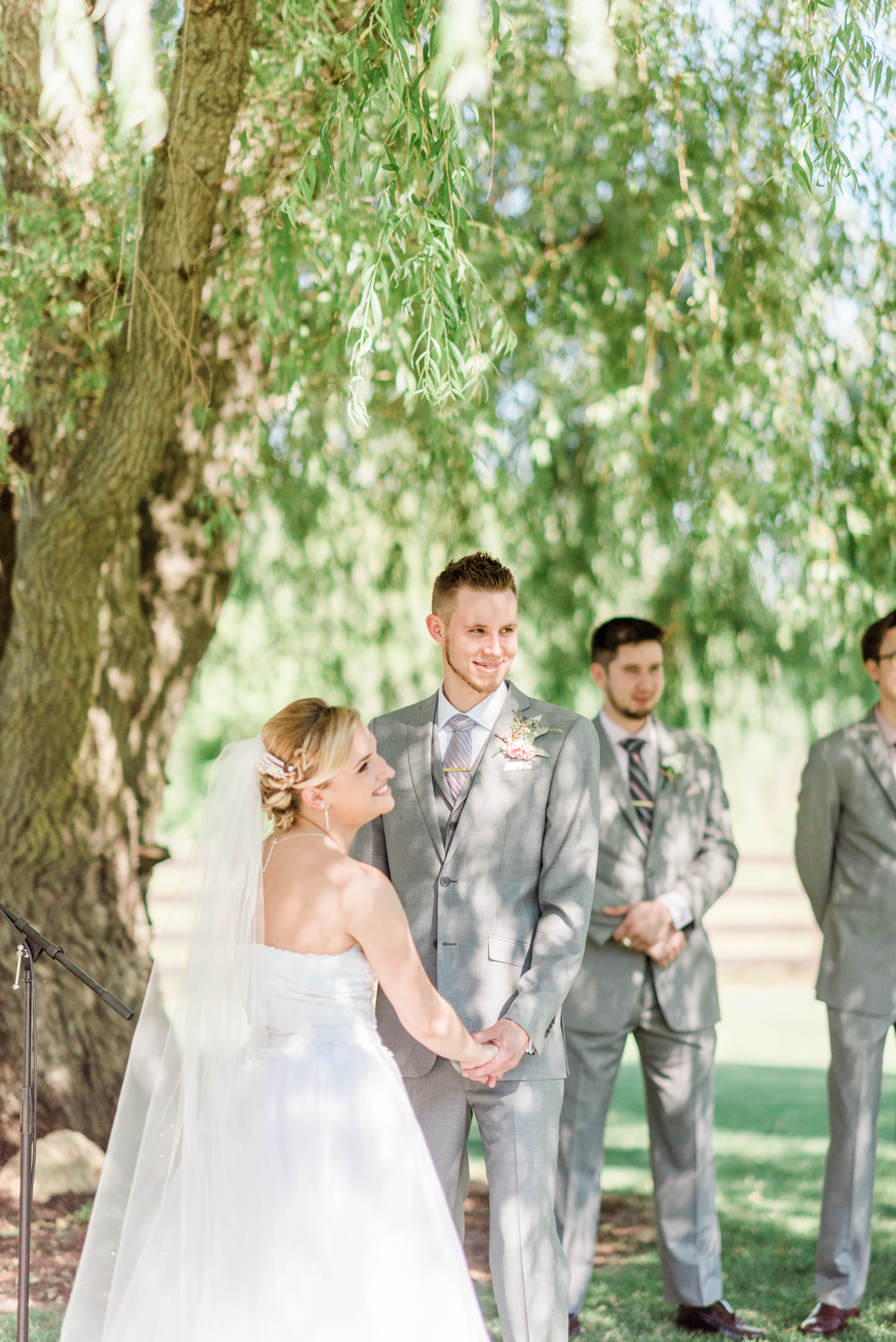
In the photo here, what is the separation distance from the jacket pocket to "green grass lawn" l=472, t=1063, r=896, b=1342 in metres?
1.57

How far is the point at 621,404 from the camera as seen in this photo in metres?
5.27

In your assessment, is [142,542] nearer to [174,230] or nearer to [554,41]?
[174,230]

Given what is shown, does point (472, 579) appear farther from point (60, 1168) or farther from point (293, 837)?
point (60, 1168)

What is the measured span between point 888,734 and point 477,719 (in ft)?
5.50

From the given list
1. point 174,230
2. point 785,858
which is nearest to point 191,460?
point 174,230

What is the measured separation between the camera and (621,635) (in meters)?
4.39

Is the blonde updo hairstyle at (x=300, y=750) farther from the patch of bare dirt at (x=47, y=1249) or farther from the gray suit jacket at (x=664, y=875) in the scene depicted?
the patch of bare dirt at (x=47, y=1249)

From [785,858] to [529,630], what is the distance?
304 inches

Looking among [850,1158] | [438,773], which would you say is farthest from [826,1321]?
[438,773]

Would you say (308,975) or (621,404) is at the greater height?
(621,404)

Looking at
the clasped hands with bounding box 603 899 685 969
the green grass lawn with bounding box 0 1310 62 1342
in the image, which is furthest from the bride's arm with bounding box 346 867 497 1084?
the green grass lawn with bounding box 0 1310 62 1342

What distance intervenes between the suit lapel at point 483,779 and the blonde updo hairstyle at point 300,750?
0.47 metres

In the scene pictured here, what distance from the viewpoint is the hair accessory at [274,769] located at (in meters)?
2.80

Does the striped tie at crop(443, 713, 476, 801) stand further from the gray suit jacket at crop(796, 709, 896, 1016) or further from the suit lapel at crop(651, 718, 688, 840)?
the gray suit jacket at crop(796, 709, 896, 1016)
